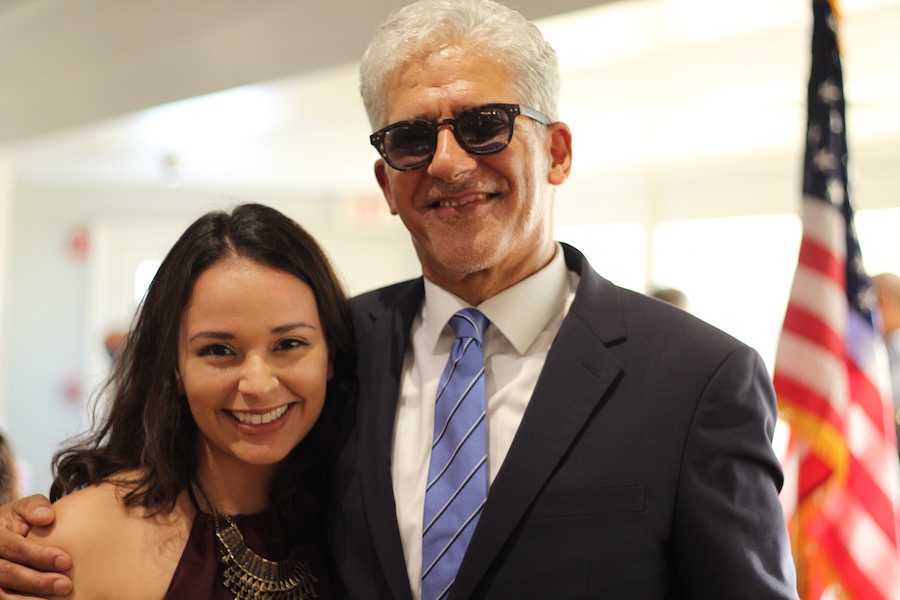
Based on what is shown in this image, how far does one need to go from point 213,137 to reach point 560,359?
17.9ft

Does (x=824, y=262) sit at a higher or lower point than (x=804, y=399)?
higher

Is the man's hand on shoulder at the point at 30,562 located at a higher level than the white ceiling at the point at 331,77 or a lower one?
lower

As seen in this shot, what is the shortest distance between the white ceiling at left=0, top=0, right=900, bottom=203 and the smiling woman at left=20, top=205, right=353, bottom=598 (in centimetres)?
197

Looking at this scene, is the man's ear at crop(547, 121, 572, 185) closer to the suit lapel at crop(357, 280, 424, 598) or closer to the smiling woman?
the suit lapel at crop(357, 280, 424, 598)

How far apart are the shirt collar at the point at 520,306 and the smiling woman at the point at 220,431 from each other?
0.70 ft

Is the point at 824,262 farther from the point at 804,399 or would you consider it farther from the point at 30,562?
the point at 30,562

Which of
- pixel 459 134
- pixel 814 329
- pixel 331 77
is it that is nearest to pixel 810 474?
pixel 814 329

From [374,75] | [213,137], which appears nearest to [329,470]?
[374,75]

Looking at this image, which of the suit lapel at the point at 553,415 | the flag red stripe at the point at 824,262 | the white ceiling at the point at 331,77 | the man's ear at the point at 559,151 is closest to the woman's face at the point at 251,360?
the suit lapel at the point at 553,415

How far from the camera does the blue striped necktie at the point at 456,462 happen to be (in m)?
1.62

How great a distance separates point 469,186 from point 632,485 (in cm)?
59

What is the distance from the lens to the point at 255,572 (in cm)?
181

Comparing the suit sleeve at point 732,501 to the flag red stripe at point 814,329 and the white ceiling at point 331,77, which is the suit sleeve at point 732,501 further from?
the white ceiling at point 331,77

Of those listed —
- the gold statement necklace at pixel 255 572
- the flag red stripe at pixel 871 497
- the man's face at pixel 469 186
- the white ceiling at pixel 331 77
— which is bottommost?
the flag red stripe at pixel 871 497
